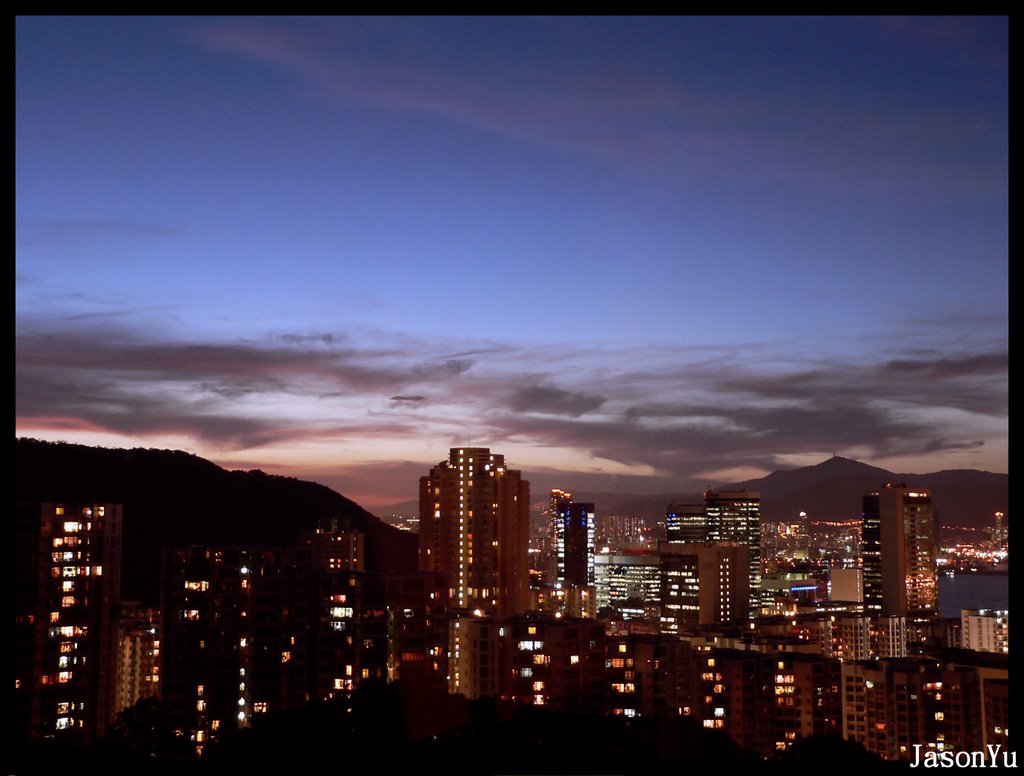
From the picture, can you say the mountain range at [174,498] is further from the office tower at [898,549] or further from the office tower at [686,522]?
the office tower at [686,522]

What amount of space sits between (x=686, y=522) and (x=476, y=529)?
15963 mm

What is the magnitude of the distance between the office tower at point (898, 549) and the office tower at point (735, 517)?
330cm

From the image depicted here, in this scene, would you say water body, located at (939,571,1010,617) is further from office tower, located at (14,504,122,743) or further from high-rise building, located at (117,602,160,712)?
office tower, located at (14,504,122,743)

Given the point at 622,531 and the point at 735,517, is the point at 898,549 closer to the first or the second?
the point at 735,517

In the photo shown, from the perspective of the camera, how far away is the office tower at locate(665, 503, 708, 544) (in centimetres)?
3020

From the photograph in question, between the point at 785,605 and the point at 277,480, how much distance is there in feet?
39.1

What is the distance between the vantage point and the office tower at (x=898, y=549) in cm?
2267

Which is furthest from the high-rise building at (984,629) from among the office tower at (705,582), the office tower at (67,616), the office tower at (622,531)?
the office tower at (622,531)

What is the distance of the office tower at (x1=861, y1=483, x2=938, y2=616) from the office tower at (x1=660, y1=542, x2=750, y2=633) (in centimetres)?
297

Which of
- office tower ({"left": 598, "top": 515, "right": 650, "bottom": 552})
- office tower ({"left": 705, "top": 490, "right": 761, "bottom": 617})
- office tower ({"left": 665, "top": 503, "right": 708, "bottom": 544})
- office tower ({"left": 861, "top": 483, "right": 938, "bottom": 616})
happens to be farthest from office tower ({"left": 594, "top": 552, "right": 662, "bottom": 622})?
office tower ({"left": 861, "top": 483, "right": 938, "bottom": 616})

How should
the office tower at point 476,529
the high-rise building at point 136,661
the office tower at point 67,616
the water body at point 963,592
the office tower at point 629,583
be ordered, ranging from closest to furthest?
the office tower at point 67,616, the high-rise building at point 136,661, the office tower at point 476,529, the water body at point 963,592, the office tower at point 629,583

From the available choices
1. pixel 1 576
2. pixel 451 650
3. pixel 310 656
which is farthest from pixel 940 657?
pixel 1 576

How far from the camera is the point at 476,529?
17.0 metres

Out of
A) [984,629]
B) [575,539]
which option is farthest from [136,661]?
[575,539]
